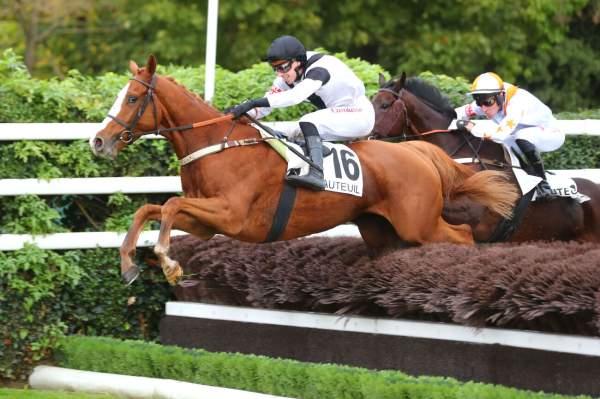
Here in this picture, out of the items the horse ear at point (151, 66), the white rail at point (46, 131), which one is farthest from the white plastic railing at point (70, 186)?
the horse ear at point (151, 66)

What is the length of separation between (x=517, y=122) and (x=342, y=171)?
2.02 m

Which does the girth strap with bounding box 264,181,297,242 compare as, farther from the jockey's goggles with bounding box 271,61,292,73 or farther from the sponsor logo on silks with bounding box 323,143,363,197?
the jockey's goggles with bounding box 271,61,292,73

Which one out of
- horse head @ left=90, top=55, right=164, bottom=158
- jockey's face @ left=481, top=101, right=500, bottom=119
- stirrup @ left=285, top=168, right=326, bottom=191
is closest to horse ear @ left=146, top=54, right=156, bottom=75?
horse head @ left=90, top=55, right=164, bottom=158

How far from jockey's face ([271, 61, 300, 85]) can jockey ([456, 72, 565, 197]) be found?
203 centimetres

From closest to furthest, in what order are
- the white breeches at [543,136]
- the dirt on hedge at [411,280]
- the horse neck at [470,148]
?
1. the dirt on hedge at [411,280]
2. the white breeches at [543,136]
3. the horse neck at [470,148]

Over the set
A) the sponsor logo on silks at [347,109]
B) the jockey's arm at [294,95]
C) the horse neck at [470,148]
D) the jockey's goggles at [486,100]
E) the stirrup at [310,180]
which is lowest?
the stirrup at [310,180]

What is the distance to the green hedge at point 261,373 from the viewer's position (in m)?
7.36

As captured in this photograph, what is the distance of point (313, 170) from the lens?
353 inches

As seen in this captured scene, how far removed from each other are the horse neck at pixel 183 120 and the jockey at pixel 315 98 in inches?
8.7

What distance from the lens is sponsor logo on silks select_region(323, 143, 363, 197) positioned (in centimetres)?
910

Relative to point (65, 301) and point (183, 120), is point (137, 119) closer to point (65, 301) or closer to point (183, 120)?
point (183, 120)

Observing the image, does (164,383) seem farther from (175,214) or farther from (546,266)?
(546,266)

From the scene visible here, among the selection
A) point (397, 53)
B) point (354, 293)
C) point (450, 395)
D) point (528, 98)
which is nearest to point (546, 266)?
point (450, 395)

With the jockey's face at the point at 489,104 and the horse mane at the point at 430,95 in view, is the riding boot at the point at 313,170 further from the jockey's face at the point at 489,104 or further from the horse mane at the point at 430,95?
the horse mane at the point at 430,95
